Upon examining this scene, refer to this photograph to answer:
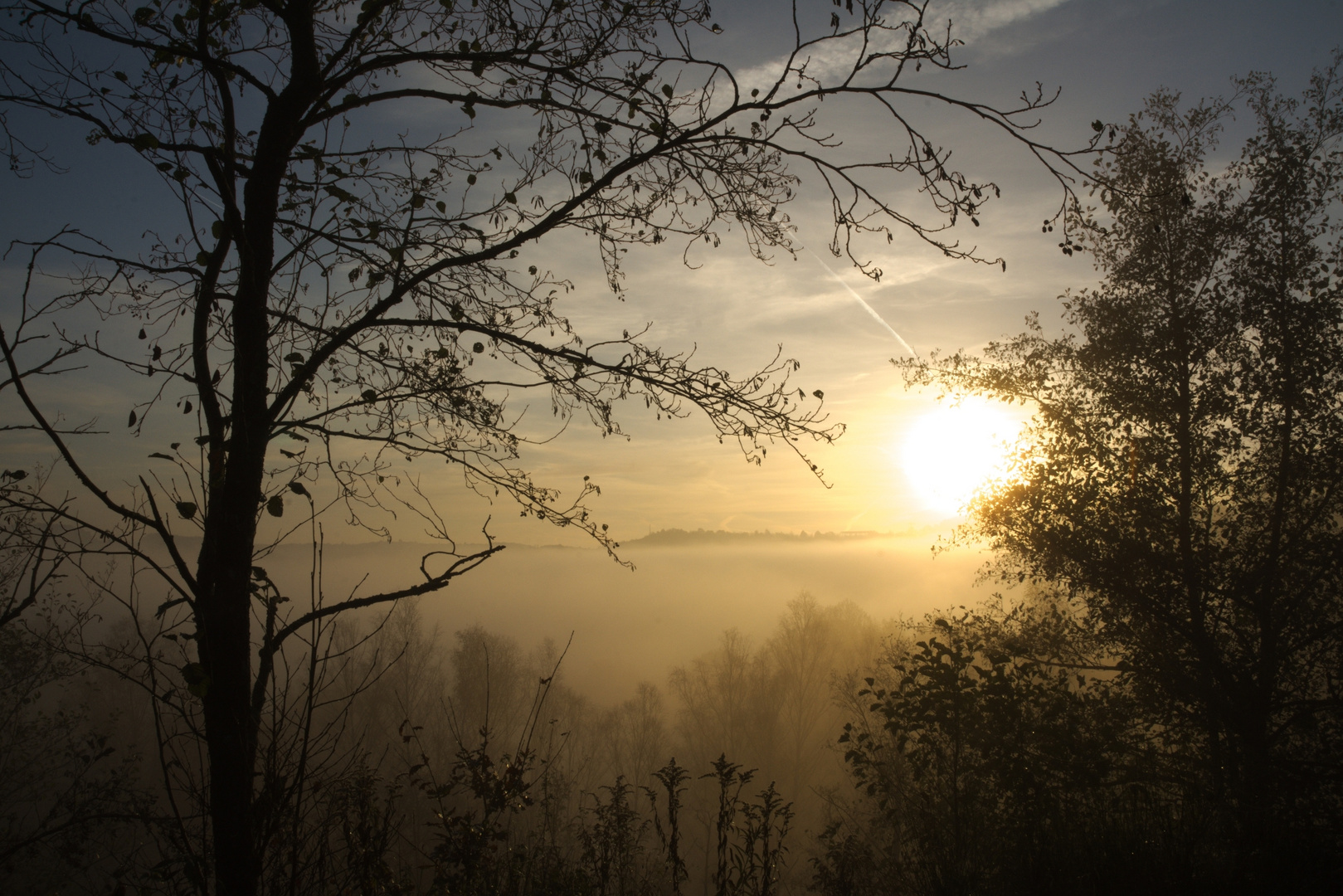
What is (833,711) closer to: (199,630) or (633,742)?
(633,742)

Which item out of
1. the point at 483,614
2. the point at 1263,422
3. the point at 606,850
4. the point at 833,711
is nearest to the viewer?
the point at 606,850

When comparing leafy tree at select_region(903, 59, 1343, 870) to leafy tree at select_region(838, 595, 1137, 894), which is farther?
leafy tree at select_region(903, 59, 1343, 870)

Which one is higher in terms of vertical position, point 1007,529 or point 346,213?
point 346,213

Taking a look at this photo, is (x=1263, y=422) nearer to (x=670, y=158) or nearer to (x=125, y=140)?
(x=670, y=158)

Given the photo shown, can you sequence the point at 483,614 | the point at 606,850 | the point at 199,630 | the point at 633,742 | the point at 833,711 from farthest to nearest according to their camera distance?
the point at 483,614 < the point at 633,742 < the point at 833,711 < the point at 606,850 < the point at 199,630

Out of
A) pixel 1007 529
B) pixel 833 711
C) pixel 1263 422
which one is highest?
pixel 1263 422

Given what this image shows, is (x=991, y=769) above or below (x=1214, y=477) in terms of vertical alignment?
below

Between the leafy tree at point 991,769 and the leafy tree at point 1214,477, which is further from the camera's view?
the leafy tree at point 1214,477

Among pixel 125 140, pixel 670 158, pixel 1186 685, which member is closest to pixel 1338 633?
pixel 1186 685

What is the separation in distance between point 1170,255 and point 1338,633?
442cm

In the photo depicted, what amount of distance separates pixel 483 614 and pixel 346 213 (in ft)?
160

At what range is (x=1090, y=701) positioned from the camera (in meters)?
7.06

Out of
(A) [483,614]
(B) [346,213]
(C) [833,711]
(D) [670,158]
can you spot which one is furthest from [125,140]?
(A) [483,614]

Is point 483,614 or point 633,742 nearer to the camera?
point 633,742
